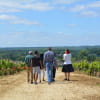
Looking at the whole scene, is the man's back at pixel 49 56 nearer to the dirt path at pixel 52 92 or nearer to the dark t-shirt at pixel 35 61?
the dark t-shirt at pixel 35 61

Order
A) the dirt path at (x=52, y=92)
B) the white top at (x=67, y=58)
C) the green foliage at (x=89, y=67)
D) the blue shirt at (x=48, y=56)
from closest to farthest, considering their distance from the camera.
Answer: the dirt path at (x=52, y=92)
the blue shirt at (x=48, y=56)
the white top at (x=67, y=58)
the green foliage at (x=89, y=67)

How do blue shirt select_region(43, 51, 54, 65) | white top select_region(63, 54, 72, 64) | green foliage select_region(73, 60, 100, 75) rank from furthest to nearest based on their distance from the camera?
green foliage select_region(73, 60, 100, 75) < white top select_region(63, 54, 72, 64) < blue shirt select_region(43, 51, 54, 65)

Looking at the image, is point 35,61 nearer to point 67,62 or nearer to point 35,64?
point 35,64

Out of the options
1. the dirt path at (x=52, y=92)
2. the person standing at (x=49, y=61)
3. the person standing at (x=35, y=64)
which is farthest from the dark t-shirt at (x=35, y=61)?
the dirt path at (x=52, y=92)

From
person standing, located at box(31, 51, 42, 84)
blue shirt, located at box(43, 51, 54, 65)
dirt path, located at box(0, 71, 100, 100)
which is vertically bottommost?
dirt path, located at box(0, 71, 100, 100)

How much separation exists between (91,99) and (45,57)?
5029 millimetres

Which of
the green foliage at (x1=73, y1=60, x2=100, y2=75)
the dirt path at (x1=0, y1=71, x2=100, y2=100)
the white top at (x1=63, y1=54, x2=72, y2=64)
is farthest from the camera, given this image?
the green foliage at (x1=73, y1=60, x2=100, y2=75)

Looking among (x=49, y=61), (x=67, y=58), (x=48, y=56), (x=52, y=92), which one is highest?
(x=48, y=56)

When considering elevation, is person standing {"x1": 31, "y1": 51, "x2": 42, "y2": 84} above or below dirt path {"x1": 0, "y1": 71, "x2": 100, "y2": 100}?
above

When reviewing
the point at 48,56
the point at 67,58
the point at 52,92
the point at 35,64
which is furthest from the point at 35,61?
the point at 52,92

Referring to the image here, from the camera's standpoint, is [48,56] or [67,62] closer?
[48,56]

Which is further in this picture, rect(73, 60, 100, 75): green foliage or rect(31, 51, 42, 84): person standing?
rect(73, 60, 100, 75): green foliage

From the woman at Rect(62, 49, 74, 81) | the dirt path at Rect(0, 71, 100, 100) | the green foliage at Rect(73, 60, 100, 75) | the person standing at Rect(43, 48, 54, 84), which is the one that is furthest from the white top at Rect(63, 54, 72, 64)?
the green foliage at Rect(73, 60, 100, 75)

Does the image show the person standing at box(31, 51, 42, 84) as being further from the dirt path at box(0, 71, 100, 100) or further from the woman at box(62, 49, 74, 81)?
the woman at box(62, 49, 74, 81)
